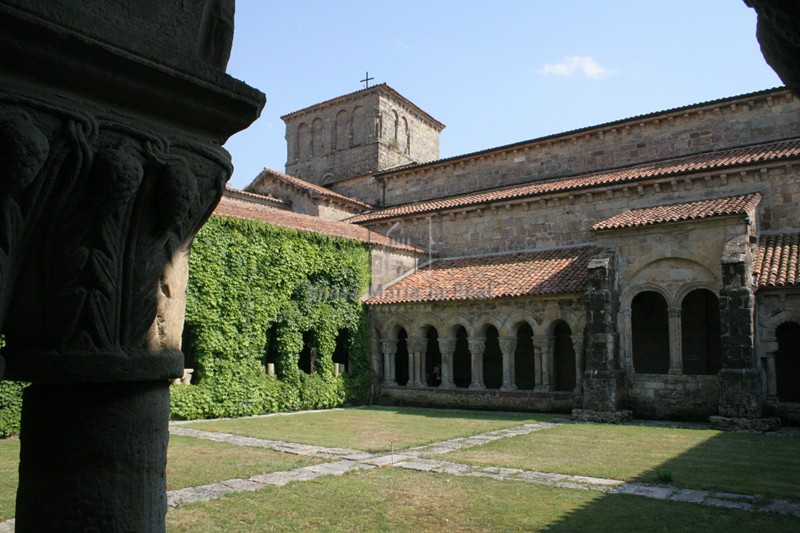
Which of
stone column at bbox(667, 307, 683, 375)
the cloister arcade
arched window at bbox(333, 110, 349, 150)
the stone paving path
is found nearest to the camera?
the stone paving path

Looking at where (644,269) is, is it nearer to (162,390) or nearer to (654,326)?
(654,326)

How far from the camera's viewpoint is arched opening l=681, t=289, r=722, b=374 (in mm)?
17141

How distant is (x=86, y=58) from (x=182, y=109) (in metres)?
0.34

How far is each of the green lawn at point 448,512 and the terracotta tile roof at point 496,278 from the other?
9.24 metres

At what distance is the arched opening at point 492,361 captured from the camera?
20453 mm

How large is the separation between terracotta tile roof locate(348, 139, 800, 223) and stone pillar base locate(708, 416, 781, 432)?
21.8 ft

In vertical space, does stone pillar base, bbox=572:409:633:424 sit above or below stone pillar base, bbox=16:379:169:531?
below

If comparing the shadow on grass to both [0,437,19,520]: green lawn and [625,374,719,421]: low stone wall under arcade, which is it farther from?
[0,437,19,520]: green lawn

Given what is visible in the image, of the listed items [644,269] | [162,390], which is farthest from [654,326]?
[162,390]

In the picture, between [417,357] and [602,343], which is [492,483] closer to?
[602,343]

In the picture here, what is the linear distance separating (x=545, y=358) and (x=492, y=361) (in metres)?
4.49

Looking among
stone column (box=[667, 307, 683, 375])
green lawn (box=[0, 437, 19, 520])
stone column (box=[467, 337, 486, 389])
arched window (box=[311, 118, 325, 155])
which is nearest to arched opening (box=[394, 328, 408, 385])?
stone column (box=[467, 337, 486, 389])

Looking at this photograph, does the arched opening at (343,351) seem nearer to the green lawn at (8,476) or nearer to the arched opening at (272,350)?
the arched opening at (272,350)

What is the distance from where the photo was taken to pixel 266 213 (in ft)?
57.0
